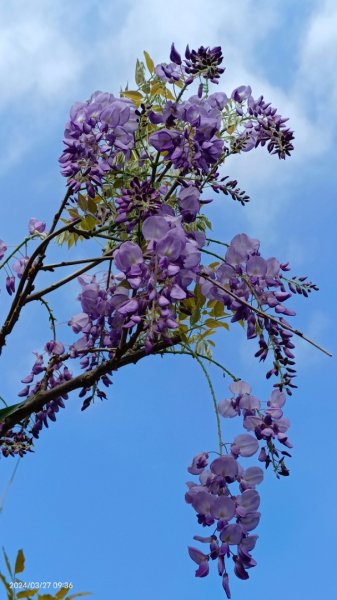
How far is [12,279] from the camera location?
8.09 feet

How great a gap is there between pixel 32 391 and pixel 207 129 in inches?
36.5

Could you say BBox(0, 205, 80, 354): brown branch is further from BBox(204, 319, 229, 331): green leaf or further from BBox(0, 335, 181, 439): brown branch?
BBox(204, 319, 229, 331): green leaf

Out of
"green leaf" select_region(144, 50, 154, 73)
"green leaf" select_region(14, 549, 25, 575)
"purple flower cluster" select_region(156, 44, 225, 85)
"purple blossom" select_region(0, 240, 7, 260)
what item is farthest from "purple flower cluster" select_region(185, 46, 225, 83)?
"green leaf" select_region(14, 549, 25, 575)

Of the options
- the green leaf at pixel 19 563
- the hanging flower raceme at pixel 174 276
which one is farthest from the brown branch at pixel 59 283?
the green leaf at pixel 19 563

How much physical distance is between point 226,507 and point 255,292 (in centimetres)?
50

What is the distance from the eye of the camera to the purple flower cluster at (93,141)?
6.93 ft

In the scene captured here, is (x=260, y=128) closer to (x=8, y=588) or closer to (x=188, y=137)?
(x=188, y=137)

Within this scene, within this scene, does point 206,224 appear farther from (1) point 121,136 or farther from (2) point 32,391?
(2) point 32,391

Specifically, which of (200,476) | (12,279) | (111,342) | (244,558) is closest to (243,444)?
(200,476)

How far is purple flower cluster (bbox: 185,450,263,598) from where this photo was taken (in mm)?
2010

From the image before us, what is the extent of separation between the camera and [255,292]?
2.11 meters

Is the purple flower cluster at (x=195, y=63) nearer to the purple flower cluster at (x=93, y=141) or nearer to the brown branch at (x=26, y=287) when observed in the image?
the purple flower cluster at (x=93, y=141)

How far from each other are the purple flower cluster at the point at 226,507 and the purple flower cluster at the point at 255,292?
0.71ft

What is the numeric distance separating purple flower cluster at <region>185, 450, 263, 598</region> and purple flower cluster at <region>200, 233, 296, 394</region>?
0.22 meters
